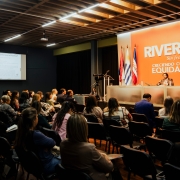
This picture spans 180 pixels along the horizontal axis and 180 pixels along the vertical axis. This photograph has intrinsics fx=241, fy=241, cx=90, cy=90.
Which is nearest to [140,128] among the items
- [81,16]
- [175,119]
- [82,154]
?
[175,119]

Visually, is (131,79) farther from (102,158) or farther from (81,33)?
(102,158)

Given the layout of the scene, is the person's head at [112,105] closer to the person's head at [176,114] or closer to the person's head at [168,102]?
the person's head at [168,102]

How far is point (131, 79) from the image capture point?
10.2 metres

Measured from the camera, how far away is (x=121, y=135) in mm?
3920

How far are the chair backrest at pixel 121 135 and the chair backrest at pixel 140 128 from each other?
404 mm

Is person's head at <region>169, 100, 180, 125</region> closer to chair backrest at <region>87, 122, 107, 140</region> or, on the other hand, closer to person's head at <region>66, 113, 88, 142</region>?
chair backrest at <region>87, 122, 107, 140</region>

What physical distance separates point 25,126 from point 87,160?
96cm

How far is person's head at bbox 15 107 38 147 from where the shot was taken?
2.72 m

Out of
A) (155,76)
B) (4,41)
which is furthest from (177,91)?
(4,41)

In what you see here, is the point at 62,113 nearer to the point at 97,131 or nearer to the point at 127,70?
the point at 97,131

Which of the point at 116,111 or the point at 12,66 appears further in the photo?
the point at 12,66

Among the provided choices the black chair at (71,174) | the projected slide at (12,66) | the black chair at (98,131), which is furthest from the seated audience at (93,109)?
the projected slide at (12,66)

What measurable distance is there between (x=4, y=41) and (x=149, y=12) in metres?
8.00

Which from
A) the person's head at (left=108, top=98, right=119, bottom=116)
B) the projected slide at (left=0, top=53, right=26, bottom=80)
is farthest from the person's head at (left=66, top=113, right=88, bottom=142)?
the projected slide at (left=0, top=53, right=26, bottom=80)
